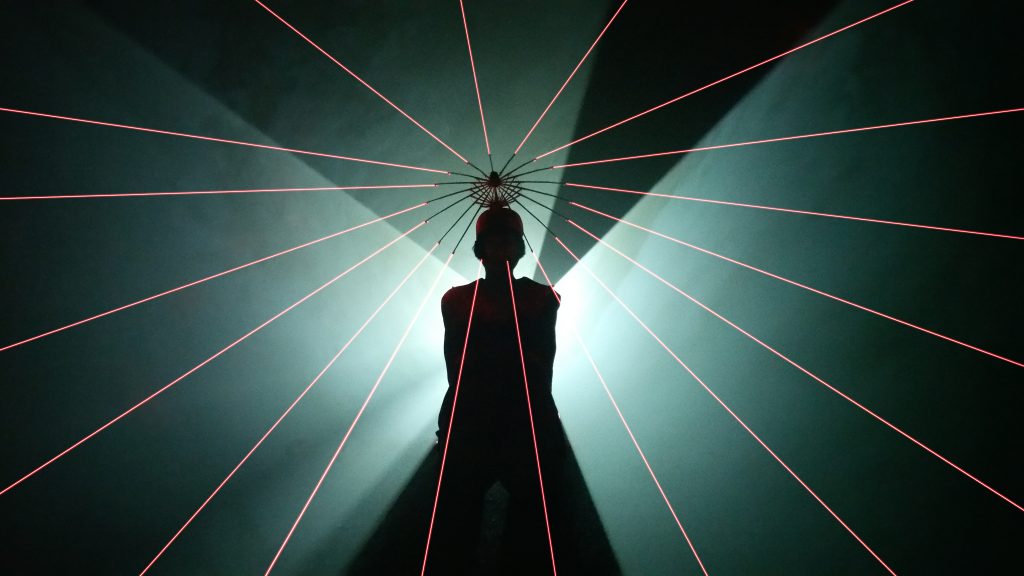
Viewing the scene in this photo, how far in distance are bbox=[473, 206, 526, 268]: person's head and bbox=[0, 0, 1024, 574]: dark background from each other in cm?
101

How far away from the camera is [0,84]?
2053mm

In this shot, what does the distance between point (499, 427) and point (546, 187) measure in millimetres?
2431

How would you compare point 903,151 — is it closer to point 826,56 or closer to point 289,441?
point 826,56

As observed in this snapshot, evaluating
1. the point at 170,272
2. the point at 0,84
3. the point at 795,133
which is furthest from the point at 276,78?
the point at 795,133

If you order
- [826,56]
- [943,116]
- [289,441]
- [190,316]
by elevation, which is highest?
[826,56]

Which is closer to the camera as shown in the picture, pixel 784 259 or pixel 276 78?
pixel 784 259

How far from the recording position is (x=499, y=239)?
267 centimetres

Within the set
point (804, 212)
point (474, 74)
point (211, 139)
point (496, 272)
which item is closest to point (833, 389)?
point (804, 212)

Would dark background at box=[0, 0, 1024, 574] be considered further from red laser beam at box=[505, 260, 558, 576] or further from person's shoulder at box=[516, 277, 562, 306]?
person's shoulder at box=[516, 277, 562, 306]

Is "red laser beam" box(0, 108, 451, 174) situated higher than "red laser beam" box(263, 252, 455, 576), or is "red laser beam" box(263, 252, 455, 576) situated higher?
"red laser beam" box(0, 108, 451, 174)

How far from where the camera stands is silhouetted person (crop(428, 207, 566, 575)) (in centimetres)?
189

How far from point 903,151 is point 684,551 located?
2.50m

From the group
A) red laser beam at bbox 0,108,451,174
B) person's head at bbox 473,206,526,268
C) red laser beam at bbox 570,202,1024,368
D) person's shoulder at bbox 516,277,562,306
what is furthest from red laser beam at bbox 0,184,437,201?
red laser beam at bbox 570,202,1024,368

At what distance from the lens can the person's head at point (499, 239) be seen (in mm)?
2664
